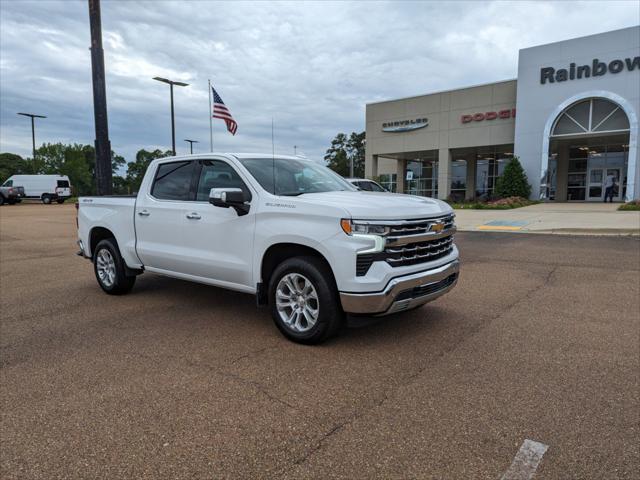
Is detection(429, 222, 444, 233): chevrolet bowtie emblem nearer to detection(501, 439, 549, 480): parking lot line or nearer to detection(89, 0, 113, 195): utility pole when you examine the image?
detection(501, 439, 549, 480): parking lot line

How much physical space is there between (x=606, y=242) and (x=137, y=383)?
1155 cm

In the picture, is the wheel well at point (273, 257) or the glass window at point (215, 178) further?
the glass window at point (215, 178)

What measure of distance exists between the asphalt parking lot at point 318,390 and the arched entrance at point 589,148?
24.3 metres

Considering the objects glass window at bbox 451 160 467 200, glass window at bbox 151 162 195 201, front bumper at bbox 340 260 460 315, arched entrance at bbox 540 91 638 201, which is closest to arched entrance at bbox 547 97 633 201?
arched entrance at bbox 540 91 638 201

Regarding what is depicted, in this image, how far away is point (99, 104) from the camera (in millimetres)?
9625

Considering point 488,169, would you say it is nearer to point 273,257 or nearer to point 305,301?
point 273,257

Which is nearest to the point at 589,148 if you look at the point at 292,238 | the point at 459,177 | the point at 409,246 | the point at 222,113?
the point at 459,177

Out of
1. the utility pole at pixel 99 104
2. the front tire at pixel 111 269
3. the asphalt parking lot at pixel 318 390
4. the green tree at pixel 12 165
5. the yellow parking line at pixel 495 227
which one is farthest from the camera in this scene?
the green tree at pixel 12 165

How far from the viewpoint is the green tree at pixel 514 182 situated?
94.2ft

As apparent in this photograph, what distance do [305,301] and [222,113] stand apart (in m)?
10.2

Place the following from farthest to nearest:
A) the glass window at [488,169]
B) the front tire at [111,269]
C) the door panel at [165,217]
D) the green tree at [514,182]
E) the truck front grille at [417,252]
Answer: the glass window at [488,169]
the green tree at [514,182]
the front tire at [111,269]
the door panel at [165,217]
the truck front grille at [417,252]

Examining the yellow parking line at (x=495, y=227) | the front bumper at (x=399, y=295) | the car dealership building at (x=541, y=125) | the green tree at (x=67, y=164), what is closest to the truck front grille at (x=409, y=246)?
the front bumper at (x=399, y=295)

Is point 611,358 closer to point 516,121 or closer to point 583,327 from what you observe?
point 583,327

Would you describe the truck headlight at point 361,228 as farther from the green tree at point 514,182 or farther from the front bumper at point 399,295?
the green tree at point 514,182
